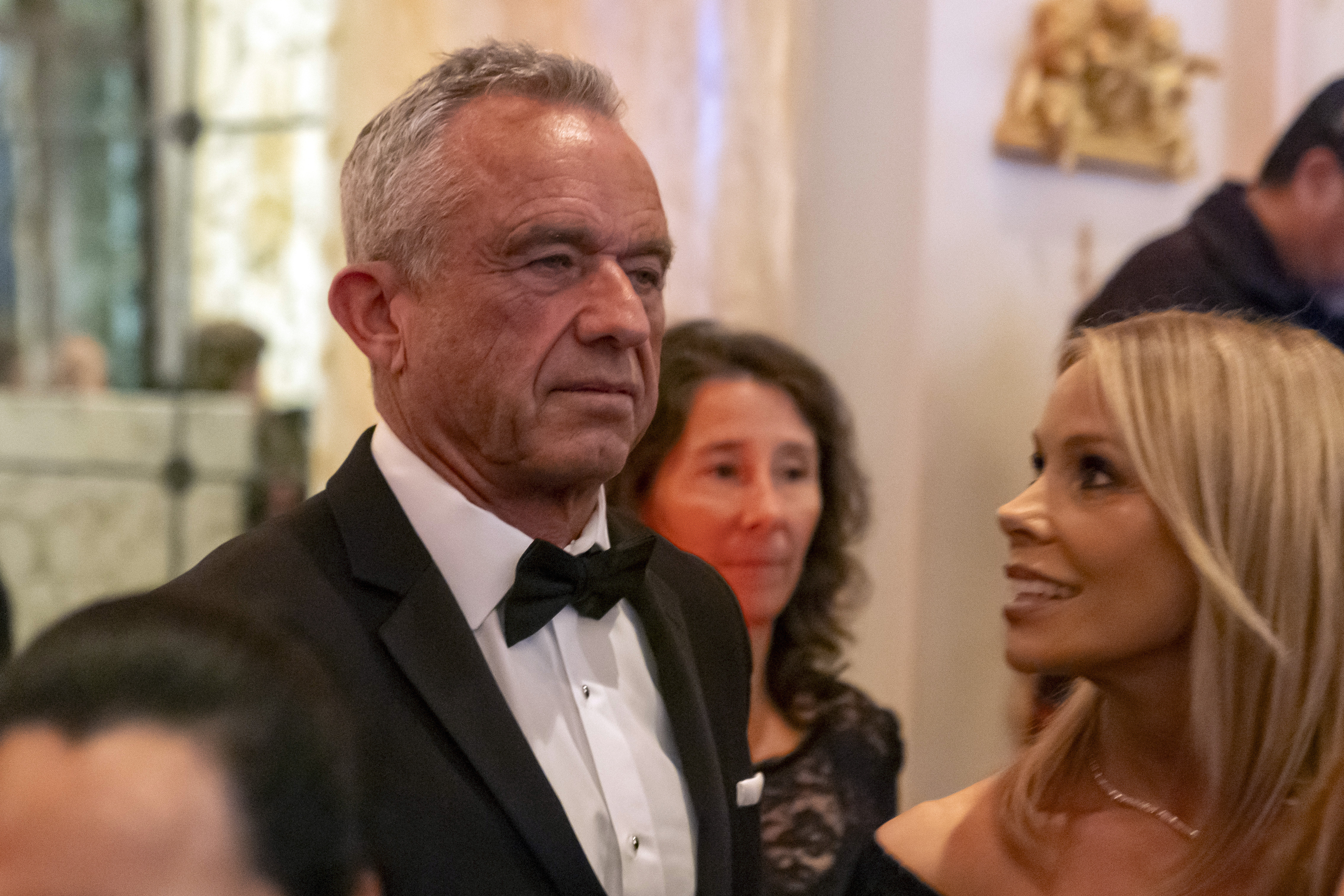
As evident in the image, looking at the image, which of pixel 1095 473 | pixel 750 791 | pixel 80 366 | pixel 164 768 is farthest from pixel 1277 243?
pixel 164 768

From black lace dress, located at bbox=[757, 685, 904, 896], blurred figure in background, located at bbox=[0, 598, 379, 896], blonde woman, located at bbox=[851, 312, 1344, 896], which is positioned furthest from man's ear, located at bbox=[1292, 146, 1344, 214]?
blurred figure in background, located at bbox=[0, 598, 379, 896]

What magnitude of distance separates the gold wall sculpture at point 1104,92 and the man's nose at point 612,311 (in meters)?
2.07

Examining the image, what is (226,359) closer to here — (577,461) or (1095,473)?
(577,461)

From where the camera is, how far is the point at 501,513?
4.27 feet

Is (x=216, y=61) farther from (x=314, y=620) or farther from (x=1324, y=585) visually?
(x=1324, y=585)

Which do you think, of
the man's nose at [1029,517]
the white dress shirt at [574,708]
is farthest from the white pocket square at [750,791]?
the man's nose at [1029,517]

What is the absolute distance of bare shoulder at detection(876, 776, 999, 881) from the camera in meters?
1.40

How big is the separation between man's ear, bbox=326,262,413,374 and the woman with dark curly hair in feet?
3.00

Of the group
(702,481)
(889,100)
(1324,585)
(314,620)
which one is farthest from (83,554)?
(1324,585)

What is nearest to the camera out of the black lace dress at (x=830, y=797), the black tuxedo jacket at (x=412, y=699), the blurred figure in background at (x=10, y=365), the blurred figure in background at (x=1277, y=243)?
the black tuxedo jacket at (x=412, y=699)

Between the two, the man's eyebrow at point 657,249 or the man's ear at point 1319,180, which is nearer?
the man's eyebrow at point 657,249

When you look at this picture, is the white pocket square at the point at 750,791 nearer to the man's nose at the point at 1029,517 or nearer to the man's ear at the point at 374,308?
the man's nose at the point at 1029,517

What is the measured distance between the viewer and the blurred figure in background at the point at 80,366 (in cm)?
268

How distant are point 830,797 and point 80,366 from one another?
5.84 feet
